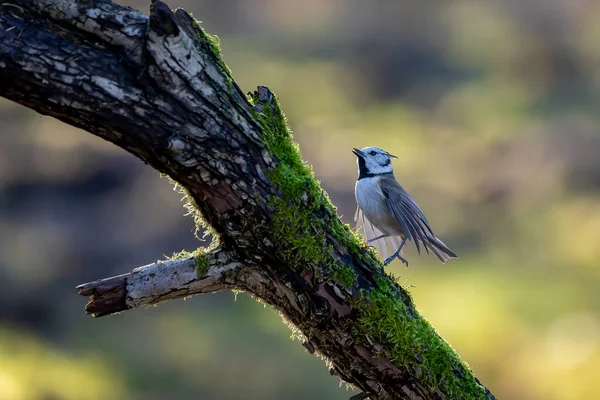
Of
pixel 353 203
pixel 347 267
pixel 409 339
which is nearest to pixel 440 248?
pixel 409 339

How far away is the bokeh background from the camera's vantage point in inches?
318

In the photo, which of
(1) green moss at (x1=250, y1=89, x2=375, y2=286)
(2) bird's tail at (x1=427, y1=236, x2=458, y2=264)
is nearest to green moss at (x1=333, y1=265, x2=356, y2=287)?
(1) green moss at (x1=250, y1=89, x2=375, y2=286)

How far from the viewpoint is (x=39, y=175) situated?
35.0ft

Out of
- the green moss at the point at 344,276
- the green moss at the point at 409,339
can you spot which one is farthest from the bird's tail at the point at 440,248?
the green moss at the point at 344,276

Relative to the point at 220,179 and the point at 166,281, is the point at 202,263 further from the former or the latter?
the point at 220,179

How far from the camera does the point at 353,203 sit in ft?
34.4

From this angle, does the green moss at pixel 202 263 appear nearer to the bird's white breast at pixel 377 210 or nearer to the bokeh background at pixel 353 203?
the bird's white breast at pixel 377 210

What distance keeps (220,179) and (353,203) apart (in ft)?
24.8

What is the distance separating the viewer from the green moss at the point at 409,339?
3.33 m

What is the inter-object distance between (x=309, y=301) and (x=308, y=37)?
1425 cm

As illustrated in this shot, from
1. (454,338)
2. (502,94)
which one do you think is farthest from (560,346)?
(502,94)

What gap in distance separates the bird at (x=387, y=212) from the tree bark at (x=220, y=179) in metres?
0.92

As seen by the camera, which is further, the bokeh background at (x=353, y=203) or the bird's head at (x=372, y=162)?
the bokeh background at (x=353, y=203)

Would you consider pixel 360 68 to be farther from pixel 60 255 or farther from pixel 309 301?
pixel 309 301
